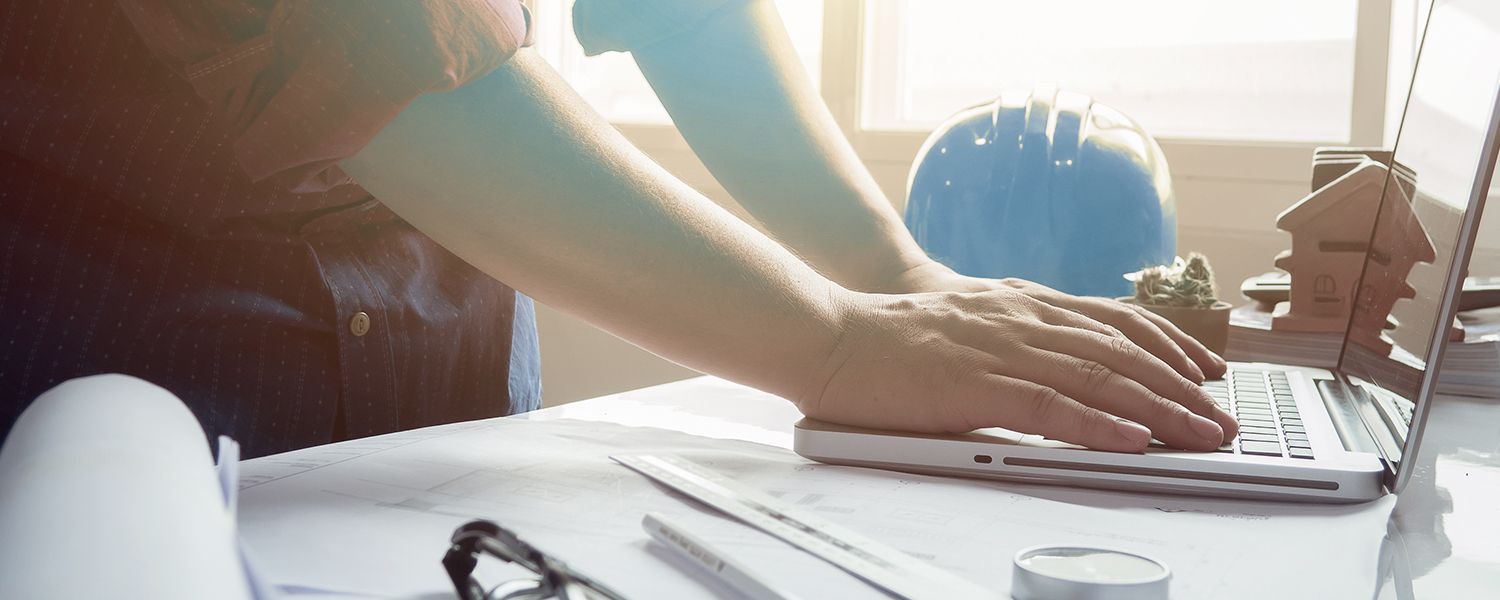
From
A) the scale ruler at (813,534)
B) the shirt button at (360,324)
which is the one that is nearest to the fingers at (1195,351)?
the scale ruler at (813,534)

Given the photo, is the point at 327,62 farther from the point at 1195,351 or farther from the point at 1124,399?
the point at 1195,351

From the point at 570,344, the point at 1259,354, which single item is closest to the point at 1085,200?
the point at 1259,354

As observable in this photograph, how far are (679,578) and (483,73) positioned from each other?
0.81 ft

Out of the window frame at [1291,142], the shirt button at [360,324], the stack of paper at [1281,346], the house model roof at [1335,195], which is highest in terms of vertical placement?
the window frame at [1291,142]

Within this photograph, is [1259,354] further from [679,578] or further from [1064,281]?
[679,578]

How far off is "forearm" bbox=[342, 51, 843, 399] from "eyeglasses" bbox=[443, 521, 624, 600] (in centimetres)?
20

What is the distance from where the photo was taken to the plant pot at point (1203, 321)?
2.83 ft

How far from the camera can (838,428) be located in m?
0.57

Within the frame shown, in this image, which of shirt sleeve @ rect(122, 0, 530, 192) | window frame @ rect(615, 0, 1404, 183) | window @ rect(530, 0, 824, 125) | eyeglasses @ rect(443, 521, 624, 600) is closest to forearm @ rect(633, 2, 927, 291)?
shirt sleeve @ rect(122, 0, 530, 192)

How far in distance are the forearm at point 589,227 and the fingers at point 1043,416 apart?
0.27ft

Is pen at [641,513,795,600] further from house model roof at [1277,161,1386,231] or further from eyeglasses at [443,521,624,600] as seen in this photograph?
house model roof at [1277,161,1386,231]

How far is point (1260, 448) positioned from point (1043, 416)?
98 mm

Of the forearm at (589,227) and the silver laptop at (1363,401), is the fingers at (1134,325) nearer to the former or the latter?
the silver laptop at (1363,401)

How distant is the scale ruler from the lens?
372 millimetres
